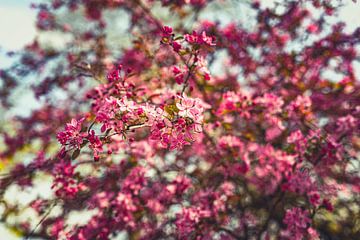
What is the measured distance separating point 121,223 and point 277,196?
1951mm

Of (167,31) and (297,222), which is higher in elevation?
(167,31)

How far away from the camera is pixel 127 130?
87.0 inches

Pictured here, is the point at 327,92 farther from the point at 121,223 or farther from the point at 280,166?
the point at 121,223

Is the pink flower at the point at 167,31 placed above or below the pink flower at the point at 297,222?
above

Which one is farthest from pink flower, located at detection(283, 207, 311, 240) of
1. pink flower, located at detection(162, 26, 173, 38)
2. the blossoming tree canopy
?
pink flower, located at detection(162, 26, 173, 38)

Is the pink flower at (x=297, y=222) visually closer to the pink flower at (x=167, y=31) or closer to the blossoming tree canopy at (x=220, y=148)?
the blossoming tree canopy at (x=220, y=148)

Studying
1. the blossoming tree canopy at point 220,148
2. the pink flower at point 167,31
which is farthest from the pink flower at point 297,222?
the pink flower at point 167,31

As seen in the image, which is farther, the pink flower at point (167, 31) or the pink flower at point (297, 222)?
the pink flower at point (297, 222)

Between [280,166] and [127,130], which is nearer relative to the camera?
[127,130]

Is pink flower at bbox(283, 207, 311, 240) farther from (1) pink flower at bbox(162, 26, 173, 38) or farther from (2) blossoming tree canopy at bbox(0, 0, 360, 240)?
(1) pink flower at bbox(162, 26, 173, 38)

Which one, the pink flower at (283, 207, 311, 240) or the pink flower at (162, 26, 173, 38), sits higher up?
the pink flower at (162, 26, 173, 38)

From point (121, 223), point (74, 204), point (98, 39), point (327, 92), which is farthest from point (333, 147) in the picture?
point (98, 39)

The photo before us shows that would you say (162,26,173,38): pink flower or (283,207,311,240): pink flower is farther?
(283,207,311,240): pink flower

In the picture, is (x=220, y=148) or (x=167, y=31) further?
(x=220, y=148)
